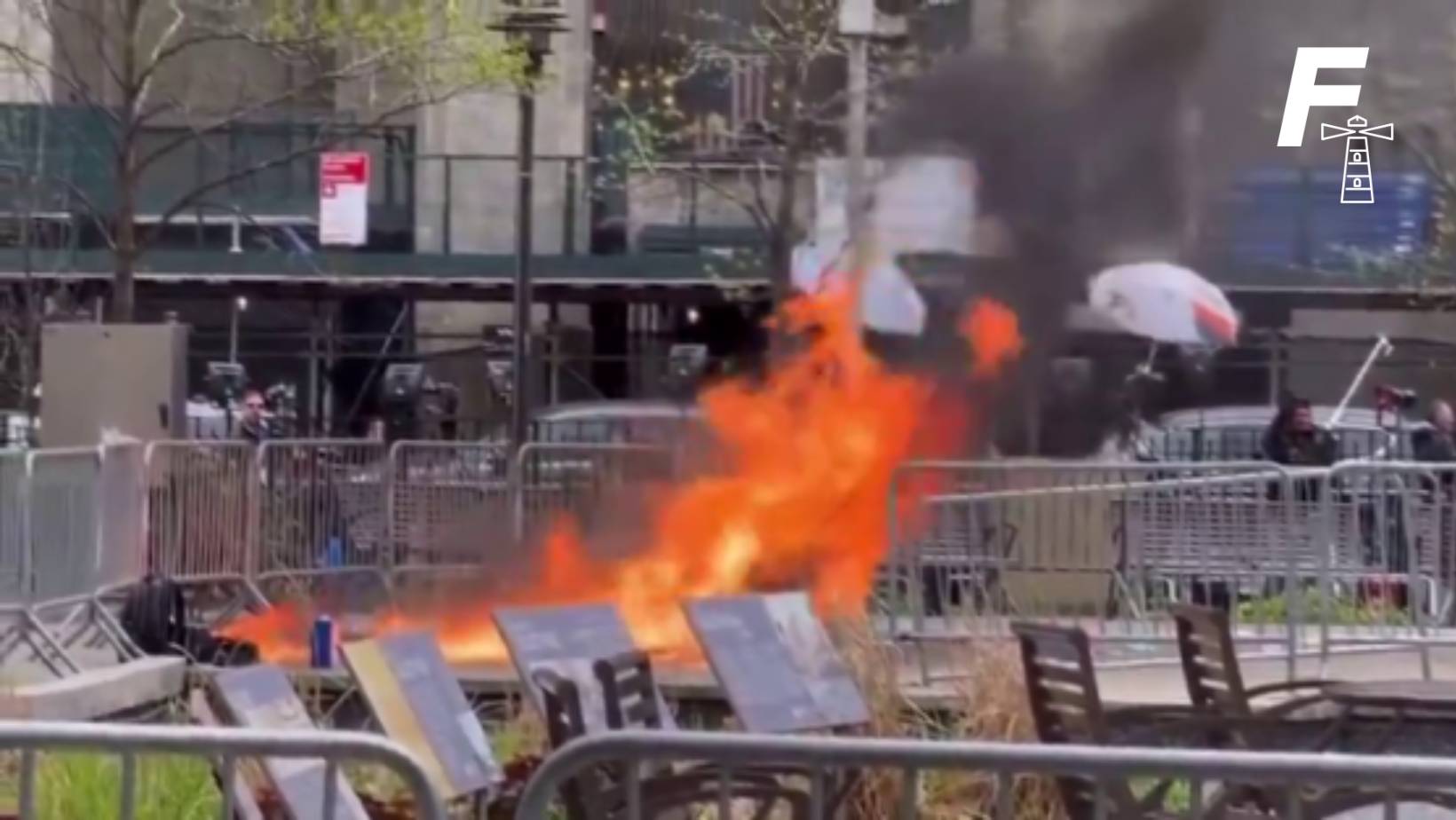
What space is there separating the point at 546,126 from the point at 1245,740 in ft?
59.7

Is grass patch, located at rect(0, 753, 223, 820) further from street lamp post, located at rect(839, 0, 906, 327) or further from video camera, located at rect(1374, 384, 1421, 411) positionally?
video camera, located at rect(1374, 384, 1421, 411)

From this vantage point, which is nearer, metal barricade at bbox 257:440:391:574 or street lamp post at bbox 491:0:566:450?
metal barricade at bbox 257:440:391:574

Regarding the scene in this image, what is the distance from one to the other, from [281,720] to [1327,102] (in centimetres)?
848

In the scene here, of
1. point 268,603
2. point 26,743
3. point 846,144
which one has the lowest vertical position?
point 268,603

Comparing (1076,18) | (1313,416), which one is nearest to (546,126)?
(1313,416)

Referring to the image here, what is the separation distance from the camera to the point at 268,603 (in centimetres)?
1474

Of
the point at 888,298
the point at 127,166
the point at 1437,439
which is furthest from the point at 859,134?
the point at 1437,439

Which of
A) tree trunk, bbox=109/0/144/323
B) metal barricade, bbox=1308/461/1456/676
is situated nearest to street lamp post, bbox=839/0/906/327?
metal barricade, bbox=1308/461/1456/676

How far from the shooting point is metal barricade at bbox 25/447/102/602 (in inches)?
487

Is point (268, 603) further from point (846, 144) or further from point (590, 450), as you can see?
point (846, 144)

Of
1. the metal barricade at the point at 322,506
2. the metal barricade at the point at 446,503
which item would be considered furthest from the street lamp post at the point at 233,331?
the metal barricade at the point at 446,503

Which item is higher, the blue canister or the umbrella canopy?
the umbrella canopy

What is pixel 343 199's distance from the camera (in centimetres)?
2219

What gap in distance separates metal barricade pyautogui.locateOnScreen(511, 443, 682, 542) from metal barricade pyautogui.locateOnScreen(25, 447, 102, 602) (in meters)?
3.37
